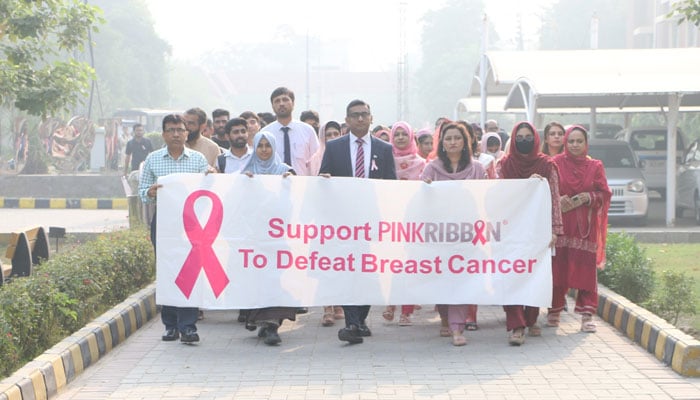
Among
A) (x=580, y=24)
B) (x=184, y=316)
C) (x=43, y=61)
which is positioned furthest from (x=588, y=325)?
(x=580, y=24)

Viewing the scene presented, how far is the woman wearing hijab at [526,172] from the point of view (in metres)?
8.46

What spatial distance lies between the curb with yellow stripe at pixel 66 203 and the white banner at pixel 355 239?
1784 centimetres

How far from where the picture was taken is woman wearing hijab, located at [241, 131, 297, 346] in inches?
336

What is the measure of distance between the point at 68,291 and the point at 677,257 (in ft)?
27.1

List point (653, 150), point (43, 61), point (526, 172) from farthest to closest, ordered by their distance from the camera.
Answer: point (653, 150) < point (43, 61) < point (526, 172)

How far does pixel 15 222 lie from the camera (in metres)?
21.5

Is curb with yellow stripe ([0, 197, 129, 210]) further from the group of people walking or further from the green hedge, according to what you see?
the group of people walking

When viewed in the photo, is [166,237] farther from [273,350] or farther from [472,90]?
[472,90]

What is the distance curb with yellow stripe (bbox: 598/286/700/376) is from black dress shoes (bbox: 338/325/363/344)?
81.6 inches

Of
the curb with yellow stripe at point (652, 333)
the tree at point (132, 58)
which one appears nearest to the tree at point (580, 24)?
the tree at point (132, 58)

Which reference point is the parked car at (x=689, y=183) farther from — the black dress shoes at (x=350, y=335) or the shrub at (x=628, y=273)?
the black dress shoes at (x=350, y=335)

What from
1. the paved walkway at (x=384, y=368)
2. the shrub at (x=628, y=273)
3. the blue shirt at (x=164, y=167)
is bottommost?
the paved walkway at (x=384, y=368)

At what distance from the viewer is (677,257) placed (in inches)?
552

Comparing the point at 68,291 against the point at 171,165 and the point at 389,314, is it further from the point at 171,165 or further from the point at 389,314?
the point at 389,314
